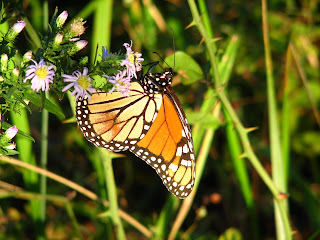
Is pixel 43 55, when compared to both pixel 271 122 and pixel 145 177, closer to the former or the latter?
pixel 271 122

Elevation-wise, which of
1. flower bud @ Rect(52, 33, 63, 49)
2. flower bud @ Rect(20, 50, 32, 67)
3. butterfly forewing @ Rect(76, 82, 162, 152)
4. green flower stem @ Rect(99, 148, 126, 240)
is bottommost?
green flower stem @ Rect(99, 148, 126, 240)

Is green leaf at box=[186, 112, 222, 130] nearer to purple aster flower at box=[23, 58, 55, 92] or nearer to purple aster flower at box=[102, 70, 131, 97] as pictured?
purple aster flower at box=[102, 70, 131, 97]

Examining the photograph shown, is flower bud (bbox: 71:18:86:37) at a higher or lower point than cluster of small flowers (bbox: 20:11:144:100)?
higher

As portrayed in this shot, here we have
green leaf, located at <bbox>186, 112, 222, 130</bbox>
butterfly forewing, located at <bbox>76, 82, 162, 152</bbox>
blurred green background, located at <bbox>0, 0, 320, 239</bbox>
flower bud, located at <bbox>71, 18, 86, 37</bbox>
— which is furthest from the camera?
blurred green background, located at <bbox>0, 0, 320, 239</bbox>

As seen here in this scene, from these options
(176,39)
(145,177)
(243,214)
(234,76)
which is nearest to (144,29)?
(176,39)

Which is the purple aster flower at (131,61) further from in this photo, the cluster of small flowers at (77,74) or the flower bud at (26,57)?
the flower bud at (26,57)

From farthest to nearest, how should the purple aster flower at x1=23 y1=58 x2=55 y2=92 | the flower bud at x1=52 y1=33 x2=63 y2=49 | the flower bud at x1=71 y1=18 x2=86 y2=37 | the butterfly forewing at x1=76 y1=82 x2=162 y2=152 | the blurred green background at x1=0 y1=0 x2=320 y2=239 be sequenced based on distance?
the blurred green background at x1=0 y1=0 x2=320 y2=239, the butterfly forewing at x1=76 y1=82 x2=162 y2=152, the flower bud at x1=71 y1=18 x2=86 y2=37, the flower bud at x1=52 y1=33 x2=63 y2=49, the purple aster flower at x1=23 y1=58 x2=55 y2=92

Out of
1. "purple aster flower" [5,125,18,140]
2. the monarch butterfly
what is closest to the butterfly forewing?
the monarch butterfly
